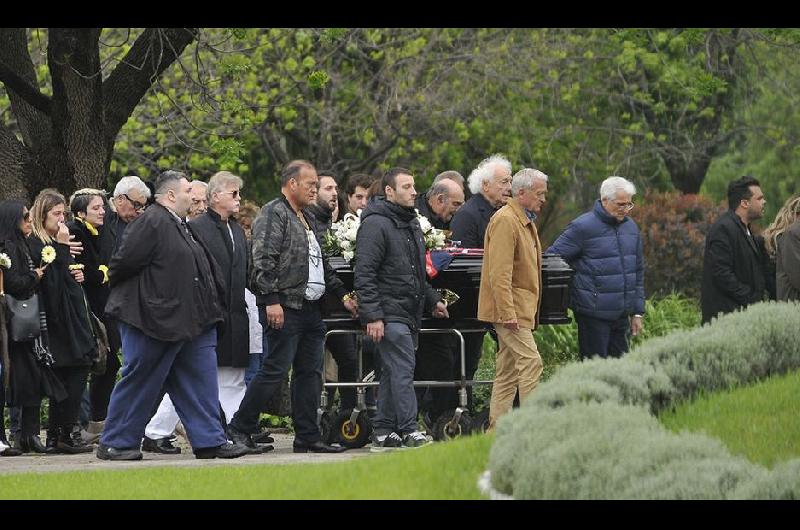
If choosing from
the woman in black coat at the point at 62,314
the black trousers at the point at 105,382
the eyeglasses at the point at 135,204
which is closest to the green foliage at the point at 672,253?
the black trousers at the point at 105,382

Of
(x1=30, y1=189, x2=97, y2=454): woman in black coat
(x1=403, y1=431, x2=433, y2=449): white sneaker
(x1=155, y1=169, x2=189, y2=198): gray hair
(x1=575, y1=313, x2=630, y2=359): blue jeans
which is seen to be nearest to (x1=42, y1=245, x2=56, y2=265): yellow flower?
(x1=30, y1=189, x2=97, y2=454): woman in black coat

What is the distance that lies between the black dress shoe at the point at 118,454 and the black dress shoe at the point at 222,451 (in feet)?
1.46

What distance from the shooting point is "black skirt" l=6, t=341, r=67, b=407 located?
13141 mm

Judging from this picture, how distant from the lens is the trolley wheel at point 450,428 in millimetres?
13344

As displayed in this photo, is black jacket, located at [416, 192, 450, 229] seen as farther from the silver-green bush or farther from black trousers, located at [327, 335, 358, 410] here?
the silver-green bush

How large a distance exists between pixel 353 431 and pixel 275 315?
156 cm

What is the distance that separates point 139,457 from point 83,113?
4.78m

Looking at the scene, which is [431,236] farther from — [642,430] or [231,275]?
[642,430]

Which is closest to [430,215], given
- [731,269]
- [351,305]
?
[351,305]

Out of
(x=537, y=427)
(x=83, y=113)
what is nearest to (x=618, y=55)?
(x=83, y=113)

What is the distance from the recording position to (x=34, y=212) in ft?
43.7

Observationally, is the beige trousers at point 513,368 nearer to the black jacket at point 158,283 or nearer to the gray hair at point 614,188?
the gray hair at point 614,188

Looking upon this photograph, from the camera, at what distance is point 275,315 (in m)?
12.4
